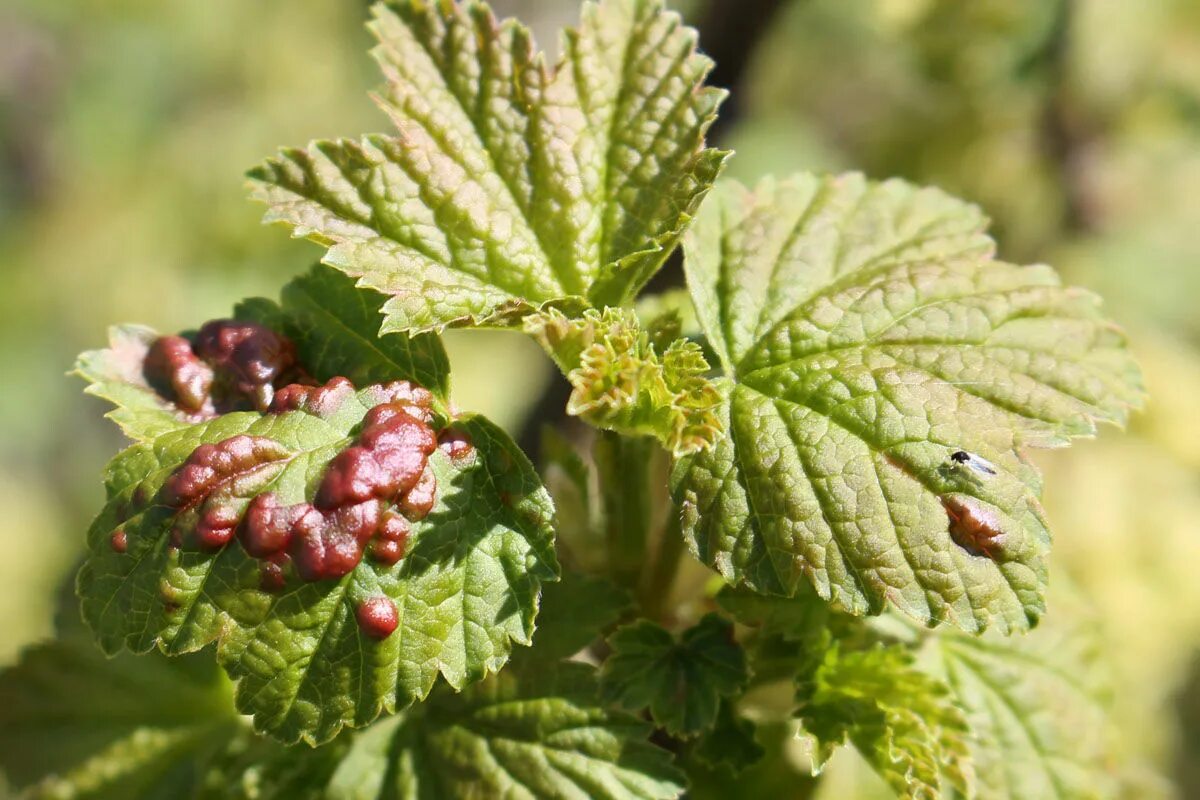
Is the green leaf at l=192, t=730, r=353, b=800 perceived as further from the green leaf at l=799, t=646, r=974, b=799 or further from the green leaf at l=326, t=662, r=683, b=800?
the green leaf at l=799, t=646, r=974, b=799

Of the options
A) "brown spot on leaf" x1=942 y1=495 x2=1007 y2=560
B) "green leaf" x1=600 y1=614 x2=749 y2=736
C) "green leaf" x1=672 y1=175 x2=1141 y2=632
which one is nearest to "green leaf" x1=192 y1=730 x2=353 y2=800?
"green leaf" x1=600 y1=614 x2=749 y2=736

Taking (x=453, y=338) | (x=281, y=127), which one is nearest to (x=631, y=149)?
(x=453, y=338)

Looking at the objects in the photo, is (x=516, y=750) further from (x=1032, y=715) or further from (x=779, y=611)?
(x=1032, y=715)

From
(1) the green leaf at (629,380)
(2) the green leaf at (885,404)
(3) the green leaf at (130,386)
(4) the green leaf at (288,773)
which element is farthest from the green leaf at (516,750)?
(3) the green leaf at (130,386)

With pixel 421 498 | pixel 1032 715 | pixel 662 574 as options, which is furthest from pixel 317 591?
pixel 1032 715

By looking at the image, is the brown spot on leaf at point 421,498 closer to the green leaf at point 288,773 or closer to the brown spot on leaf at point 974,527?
the green leaf at point 288,773
